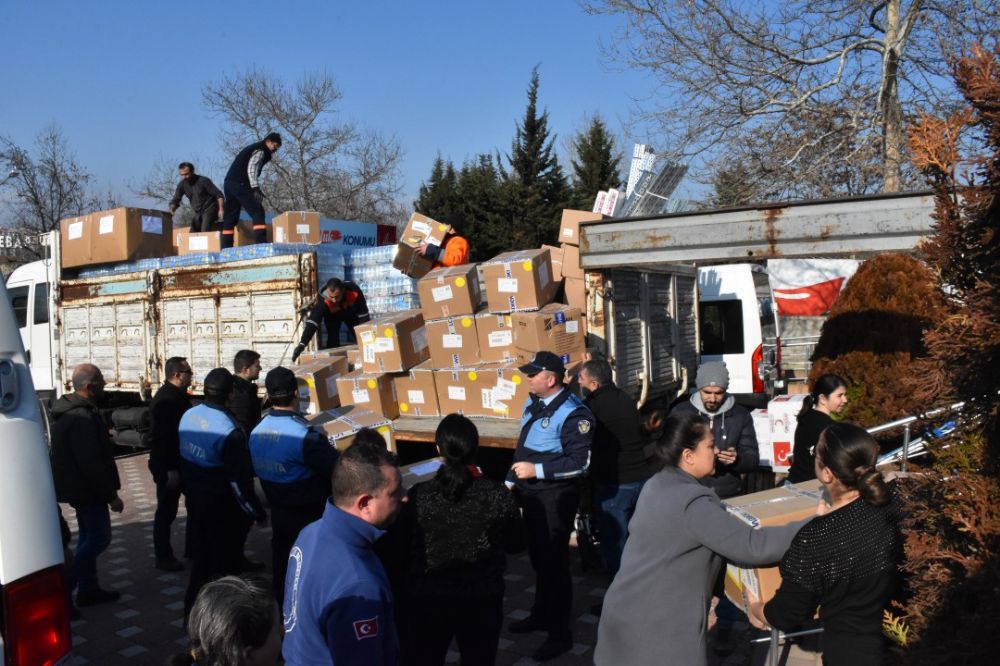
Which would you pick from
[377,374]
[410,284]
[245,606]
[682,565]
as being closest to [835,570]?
[682,565]

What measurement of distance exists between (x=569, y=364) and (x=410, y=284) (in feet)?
8.59

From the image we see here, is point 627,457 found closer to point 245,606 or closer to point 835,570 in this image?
point 835,570

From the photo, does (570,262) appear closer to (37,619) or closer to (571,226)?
(571,226)

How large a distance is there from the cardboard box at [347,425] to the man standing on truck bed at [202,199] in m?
5.80

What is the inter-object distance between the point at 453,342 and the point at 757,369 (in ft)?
19.7

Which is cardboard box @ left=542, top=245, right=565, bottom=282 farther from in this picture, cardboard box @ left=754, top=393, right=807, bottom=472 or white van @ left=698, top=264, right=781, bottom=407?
white van @ left=698, top=264, right=781, bottom=407

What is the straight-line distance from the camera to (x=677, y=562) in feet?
8.54

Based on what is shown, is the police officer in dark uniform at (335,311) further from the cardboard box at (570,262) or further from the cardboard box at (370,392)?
the cardboard box at (570,262)

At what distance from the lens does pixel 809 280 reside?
44.8 feet

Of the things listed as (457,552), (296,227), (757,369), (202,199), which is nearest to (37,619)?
(457,552)

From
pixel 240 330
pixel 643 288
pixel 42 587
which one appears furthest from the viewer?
pixel 240 330

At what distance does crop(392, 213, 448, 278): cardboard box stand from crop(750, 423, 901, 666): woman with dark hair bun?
6.12 meters

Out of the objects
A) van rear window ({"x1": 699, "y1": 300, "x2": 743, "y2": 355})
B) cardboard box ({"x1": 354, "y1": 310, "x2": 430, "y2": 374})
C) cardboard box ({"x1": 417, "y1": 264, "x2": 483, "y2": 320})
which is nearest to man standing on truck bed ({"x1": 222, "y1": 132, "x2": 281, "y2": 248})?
cardboard box ({"x1": 354, "y1": 310, "x2": 430, "y2": 374})

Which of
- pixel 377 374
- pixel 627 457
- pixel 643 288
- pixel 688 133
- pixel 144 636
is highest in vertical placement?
pixel 688 133
